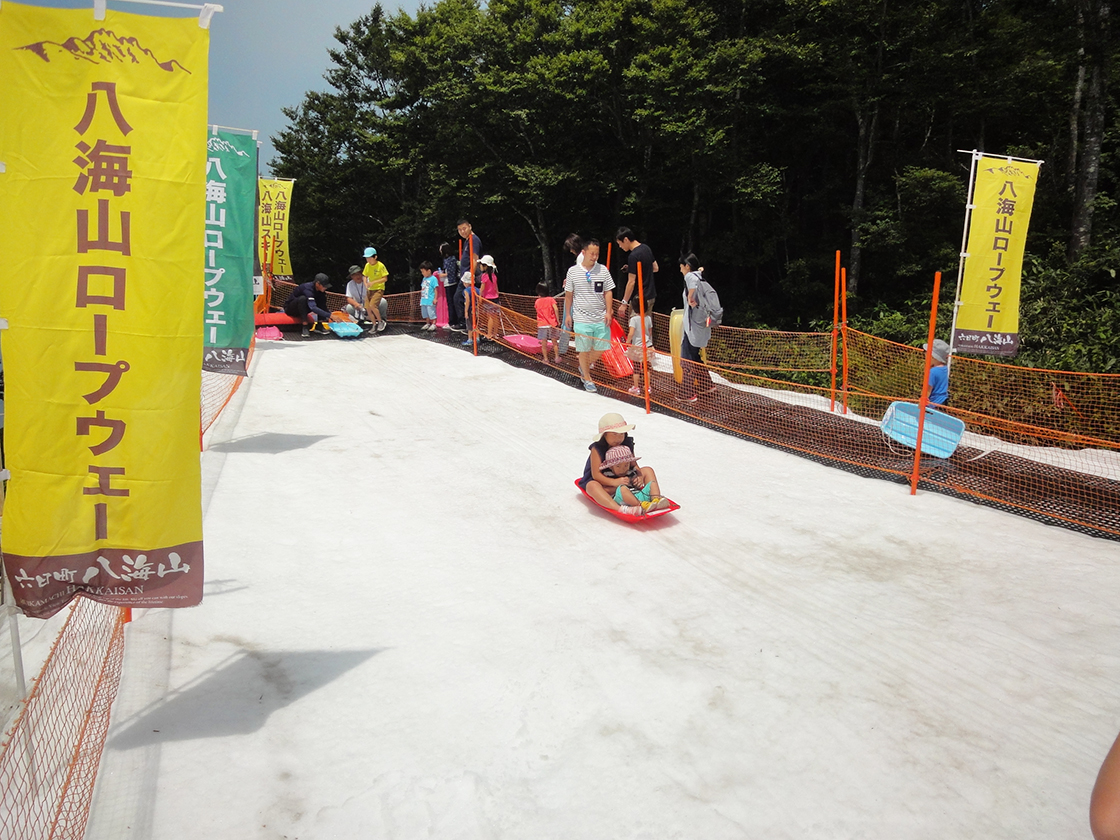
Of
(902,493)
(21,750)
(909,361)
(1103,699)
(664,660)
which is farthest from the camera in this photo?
(909,361)

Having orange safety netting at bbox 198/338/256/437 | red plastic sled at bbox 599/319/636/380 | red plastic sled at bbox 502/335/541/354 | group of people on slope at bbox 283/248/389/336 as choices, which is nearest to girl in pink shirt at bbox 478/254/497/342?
red plastic sled at bbox 502/335/541/354

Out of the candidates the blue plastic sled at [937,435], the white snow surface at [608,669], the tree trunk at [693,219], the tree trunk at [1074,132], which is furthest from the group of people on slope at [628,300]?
the tree trunk at [1074,132]

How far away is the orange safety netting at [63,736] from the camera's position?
9.76 ft

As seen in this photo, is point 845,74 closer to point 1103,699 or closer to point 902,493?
point 902,493

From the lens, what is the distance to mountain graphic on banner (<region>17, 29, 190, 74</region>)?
10.1 feet

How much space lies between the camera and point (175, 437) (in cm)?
335

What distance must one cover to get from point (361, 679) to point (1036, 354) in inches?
593

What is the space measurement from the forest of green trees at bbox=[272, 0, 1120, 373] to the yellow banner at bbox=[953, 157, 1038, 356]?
5.20 meters

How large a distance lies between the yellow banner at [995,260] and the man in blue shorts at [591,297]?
14.9 ft

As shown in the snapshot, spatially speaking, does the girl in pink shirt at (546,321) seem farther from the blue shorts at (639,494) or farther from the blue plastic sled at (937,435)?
the blue shorts at (639,494)

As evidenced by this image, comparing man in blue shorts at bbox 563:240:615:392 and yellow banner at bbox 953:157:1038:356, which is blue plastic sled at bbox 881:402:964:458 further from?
man in blue shorts at bbox 563:240:615:392

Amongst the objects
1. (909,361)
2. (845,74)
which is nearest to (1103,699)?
(909,361)

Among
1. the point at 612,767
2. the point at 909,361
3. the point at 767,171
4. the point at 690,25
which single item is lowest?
the point at 612,767

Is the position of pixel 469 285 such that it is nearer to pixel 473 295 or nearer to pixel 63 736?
pixel 473 295
